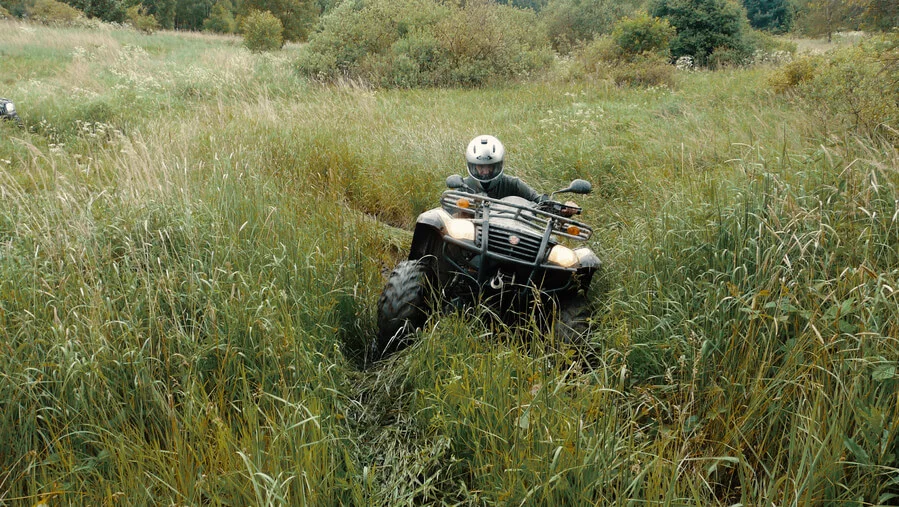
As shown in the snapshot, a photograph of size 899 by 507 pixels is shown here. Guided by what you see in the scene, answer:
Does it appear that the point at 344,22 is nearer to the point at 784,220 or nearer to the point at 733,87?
the point at 733,87

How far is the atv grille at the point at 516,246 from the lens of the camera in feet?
11.7

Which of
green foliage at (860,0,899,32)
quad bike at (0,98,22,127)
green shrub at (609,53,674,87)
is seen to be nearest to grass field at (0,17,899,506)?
green foliage at (860,0,899,32)

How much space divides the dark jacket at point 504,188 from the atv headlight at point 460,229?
1036 mm

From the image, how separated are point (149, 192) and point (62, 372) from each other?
1781 millimetres

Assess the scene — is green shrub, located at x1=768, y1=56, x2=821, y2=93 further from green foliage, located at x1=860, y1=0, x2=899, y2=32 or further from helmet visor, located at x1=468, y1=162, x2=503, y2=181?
Result: helmet visor, located at x1=468, y1=162, x2=503, y2=181

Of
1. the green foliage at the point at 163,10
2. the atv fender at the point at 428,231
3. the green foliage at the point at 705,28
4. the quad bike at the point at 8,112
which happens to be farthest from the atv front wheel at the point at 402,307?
Answer: the green foliage at the point at 163,10

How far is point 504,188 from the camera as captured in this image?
16.2 feet

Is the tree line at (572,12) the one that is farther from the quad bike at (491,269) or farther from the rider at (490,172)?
the quad bike at (491,269)

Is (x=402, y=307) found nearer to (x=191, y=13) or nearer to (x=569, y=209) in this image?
(x=569, y=209)

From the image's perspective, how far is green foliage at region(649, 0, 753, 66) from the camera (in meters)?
20.1

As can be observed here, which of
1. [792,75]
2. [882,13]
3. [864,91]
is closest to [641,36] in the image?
[792,75]

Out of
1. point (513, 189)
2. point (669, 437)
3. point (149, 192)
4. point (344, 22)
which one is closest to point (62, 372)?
point (149, 192)

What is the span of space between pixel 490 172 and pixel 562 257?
4.16 ft

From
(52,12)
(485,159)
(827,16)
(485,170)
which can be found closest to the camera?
(485,159)
